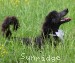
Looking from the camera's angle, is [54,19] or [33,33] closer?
[54,19]

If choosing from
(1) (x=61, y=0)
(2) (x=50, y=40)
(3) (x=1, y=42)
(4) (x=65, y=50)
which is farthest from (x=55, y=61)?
(1) (x=61, y=0)

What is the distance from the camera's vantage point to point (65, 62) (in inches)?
181

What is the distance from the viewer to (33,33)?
6316 millimetres

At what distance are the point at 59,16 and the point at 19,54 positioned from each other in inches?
45.7

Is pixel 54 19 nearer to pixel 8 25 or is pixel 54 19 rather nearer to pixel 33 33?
pixel 33 33

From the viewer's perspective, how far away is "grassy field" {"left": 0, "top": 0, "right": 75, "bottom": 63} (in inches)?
195

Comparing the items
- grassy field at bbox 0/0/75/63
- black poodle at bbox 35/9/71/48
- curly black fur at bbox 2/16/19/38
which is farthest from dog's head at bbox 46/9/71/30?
curly black fur at bbox 2/16/19/38

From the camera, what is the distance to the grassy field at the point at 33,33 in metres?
4.94

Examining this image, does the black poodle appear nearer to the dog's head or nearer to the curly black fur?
the dog's head

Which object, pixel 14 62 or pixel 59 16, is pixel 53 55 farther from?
pixel 59 16

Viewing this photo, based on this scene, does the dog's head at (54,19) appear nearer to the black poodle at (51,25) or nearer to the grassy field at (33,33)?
the black poodle at (51,25)

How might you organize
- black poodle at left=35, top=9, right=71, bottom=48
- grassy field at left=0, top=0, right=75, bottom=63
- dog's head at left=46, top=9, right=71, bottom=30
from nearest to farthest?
grassy field at left=0, top=0, right=75, bottom=63 → black poodle at left=35, top=9, right=71, bottom=48 → dog's head at left=46, top=9, right=71, bottom=30

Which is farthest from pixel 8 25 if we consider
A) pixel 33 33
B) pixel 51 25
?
pixel 51 25

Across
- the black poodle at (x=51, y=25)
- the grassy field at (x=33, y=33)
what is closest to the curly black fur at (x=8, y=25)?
the grassy field at (x=33, y=33)
